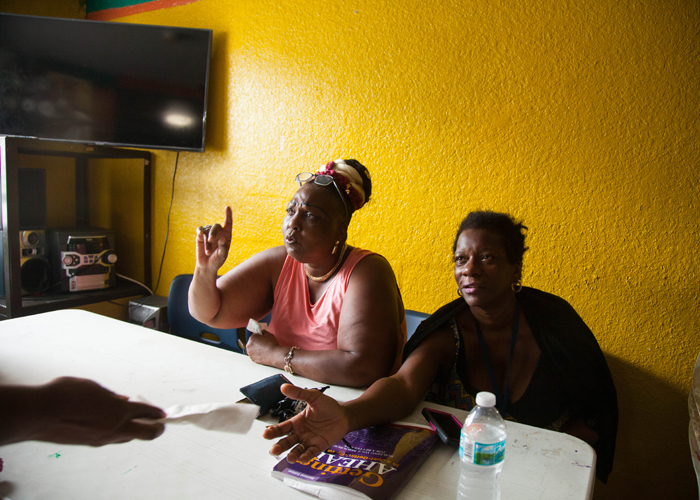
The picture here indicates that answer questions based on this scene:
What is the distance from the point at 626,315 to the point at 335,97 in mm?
1793

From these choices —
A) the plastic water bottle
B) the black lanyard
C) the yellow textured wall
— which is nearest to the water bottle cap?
the plastic water bottle

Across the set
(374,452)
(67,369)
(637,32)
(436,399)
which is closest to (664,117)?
(637,32)

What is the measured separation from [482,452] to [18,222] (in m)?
2.77

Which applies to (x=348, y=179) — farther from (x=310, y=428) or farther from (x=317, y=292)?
(x=310, y=428)

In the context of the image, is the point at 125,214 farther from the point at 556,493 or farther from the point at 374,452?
the point at 556,493

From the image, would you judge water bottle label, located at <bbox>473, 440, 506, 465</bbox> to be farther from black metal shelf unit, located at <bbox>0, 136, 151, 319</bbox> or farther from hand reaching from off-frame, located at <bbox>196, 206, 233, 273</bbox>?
black metal shelf unit, located at <bbox>0, 136, 151, 319</bbox>

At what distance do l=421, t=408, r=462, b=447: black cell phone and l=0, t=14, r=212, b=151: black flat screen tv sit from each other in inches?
94.7

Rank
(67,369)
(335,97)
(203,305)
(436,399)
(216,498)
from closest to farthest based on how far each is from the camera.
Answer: (216,498) → (67,369) → (436,399) → (203,305) → (335,97)

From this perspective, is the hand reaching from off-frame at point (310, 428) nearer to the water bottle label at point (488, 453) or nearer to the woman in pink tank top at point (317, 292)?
the water bottle label at point (488, 453)

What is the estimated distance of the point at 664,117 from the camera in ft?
5.71

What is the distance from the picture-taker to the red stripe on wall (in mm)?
3049

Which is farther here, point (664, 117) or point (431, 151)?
point (431, 151)

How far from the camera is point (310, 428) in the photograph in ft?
2.87

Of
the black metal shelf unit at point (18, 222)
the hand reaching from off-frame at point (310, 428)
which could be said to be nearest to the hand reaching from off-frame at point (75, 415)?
the hand reaching from off-frame at point (310, 428)
